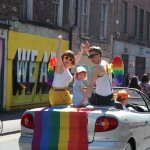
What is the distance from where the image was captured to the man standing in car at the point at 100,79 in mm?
6762

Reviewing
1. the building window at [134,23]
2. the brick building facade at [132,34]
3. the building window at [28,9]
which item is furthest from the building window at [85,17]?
the building window at [134,23]

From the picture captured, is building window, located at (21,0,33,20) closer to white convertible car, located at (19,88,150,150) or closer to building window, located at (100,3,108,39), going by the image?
building window, located at (100,3,108,39)

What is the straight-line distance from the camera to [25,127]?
6543mm

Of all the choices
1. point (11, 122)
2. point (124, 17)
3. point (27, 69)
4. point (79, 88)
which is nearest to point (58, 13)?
point (27, 69)

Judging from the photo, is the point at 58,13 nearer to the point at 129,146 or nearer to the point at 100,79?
the point at 100,79

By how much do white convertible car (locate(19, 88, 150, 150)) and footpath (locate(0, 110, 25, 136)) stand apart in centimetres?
544

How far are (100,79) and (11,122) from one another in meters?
7.46

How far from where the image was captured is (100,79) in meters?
6.90

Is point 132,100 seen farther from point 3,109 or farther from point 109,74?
point 3,109

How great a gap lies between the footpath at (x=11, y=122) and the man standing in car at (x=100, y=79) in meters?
5.30

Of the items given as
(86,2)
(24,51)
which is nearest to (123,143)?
(24,51)

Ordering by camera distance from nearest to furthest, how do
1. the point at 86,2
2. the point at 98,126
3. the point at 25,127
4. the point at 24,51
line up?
the point at 98,126 < the point at 25,127 < the point at 24,51 < the point at 86,2

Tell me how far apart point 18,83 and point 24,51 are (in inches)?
52.6

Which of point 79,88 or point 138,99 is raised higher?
point 79,88
